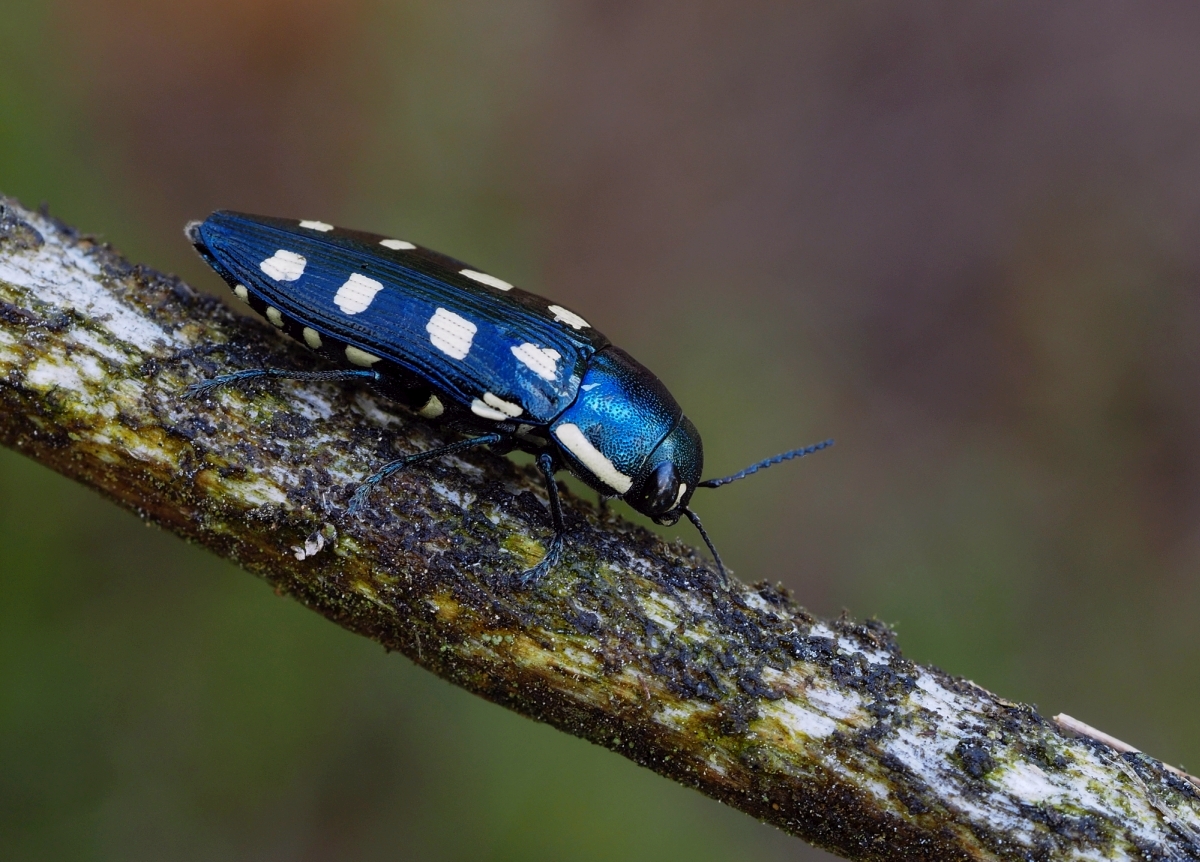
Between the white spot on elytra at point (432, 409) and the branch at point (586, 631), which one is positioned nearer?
the branch at point (586, 631)

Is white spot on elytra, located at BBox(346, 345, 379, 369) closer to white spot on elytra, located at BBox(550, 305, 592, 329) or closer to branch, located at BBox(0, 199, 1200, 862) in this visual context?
branch, located at BBox(0, 199, 1200, 862)

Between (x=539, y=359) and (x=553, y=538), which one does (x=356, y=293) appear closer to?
(x=539, y=359)

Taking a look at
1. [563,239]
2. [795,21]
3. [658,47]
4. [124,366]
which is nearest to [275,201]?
[563,239]

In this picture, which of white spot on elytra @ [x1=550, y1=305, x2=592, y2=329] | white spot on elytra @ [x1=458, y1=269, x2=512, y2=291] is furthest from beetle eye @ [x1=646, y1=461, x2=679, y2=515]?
white spot on elytra @ [x1=458, y1=269, x2=512, y2=291]

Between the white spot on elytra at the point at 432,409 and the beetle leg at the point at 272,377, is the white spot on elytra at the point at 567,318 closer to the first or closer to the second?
the white spot on elytra at the point at 432,409

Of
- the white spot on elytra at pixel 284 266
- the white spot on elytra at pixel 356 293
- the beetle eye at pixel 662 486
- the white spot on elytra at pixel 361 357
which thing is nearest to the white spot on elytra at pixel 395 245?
the white spot on elytra at pixel 356 293

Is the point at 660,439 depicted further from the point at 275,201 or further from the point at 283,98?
the point at 283,98
